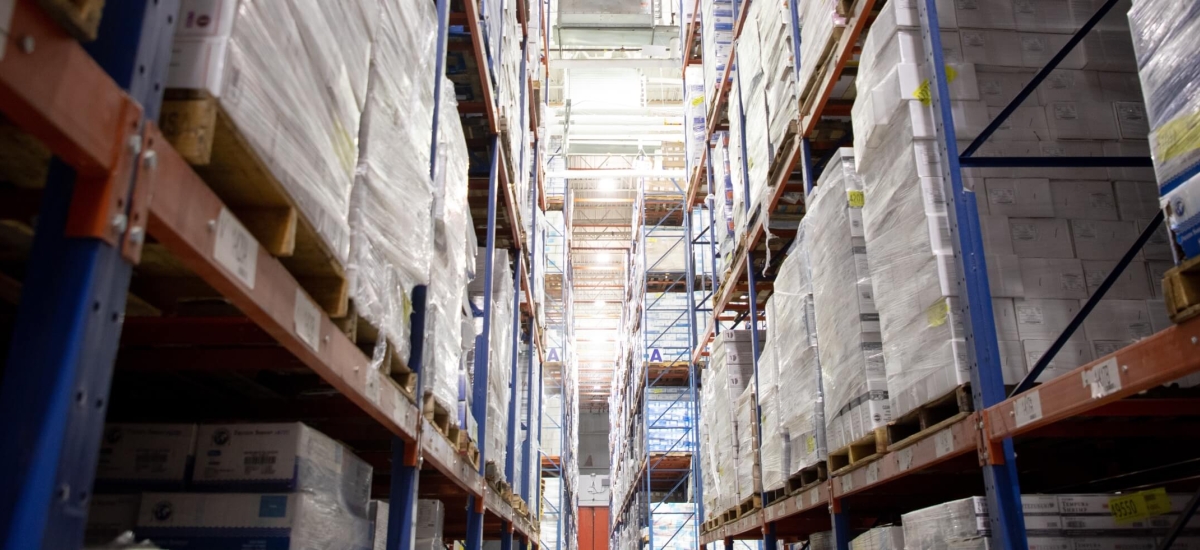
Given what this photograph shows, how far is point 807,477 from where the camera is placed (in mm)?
5633

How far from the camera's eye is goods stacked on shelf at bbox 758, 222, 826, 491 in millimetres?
5199

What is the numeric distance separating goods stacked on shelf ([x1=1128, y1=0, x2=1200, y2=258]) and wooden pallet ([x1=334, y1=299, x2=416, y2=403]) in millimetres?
2398

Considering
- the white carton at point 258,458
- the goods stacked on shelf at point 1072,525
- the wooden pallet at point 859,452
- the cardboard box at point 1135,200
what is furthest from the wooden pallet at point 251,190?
the cardboard box at point 1135,200

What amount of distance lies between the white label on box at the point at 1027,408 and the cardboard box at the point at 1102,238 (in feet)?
3.67

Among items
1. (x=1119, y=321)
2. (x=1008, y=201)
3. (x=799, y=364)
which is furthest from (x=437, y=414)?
(x=1119, y=321)

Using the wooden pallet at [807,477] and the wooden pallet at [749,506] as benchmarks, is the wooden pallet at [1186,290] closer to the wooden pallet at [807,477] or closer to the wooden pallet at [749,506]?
the wooden pallet at [807,477]

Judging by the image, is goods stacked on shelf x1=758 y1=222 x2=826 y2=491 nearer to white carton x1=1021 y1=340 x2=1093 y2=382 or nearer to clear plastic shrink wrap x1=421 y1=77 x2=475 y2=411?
white carton x1=1021 y1=340 x2=1093 y2=382

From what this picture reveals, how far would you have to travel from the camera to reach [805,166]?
215 inches

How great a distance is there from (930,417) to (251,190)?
2883 millimetres

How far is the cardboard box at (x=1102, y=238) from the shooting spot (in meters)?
3.59

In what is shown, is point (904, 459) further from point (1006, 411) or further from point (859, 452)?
point (1006, 411)

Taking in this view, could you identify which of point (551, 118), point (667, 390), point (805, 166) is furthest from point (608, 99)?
point (805, 166)

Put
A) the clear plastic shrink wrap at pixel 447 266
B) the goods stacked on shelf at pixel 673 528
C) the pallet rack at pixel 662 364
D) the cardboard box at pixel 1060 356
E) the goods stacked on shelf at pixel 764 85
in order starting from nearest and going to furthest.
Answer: the cardboard box at pixel 1060 356, the clear plastic shrink wrap at pixel 447 266, the goods stacked on shelf at pixel 764 85, the pallet rack at pixel 662 364, the goods stacked on shelf at pixel 673 528

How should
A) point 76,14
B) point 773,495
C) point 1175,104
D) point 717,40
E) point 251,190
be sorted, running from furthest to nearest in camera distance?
point 717,40
point 773,495
point 1175,104
point 251,190
point 76,14
